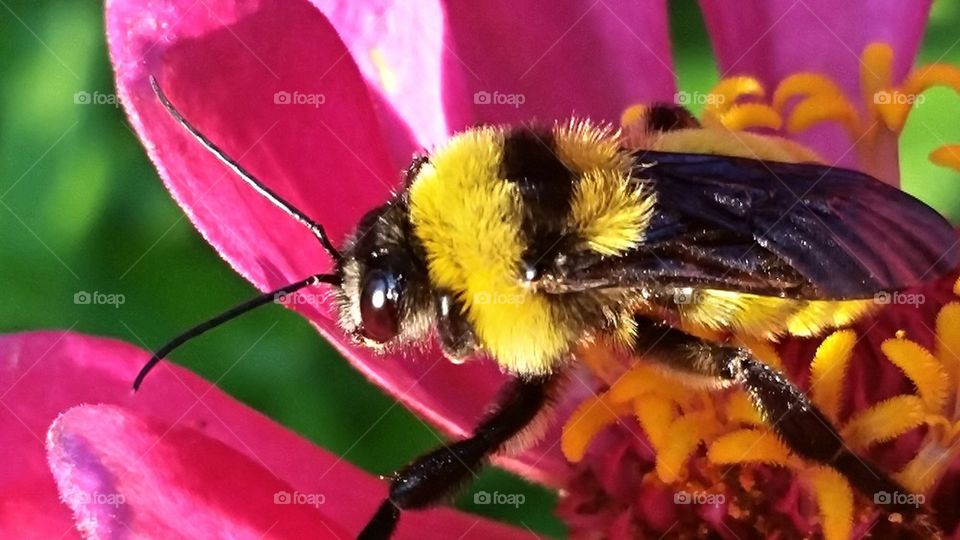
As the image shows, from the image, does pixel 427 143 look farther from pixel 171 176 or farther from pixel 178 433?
pixel 178 433

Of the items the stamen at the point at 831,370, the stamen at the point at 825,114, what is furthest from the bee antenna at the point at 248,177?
the stamen at the point at 825,114

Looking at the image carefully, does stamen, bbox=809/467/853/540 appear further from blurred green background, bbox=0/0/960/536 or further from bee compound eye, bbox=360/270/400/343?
blurred green background, bbox=0/0/960/536

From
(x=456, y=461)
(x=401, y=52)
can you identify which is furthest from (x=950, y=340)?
(x=401, y=52)

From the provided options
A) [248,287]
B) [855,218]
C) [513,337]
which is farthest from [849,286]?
[248,287]

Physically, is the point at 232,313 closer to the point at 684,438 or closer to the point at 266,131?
the point at 266,131

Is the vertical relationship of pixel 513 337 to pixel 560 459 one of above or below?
above

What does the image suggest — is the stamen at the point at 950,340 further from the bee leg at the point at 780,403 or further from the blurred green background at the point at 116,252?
the blurred green background at the point at 116,252
